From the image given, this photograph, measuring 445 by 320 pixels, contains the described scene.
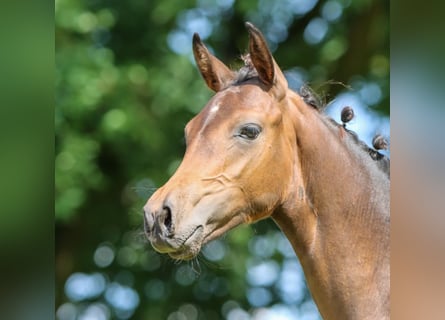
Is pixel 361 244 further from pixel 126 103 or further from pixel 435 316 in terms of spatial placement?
pixel 126 103

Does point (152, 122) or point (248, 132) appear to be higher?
point (152, 122)

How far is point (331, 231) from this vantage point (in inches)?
60.3

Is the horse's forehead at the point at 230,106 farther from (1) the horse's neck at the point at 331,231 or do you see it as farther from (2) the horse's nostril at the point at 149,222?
(2) the horse's nostril at the point at 149,222

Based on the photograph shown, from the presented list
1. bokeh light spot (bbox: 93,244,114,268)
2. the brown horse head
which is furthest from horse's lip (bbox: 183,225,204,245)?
bokeh light spot (bbox: 93,244,114,268)

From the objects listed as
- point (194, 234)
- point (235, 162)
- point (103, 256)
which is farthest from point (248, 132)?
point (103, 256)

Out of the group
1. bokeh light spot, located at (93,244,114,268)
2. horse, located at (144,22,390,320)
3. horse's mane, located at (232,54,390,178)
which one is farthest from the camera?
bokeh light spot, located at (93,244,114,268)

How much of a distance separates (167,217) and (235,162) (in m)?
0.20

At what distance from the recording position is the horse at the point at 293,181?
1.44m

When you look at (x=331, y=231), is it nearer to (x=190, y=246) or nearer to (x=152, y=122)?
Result: (x=190, y=246)

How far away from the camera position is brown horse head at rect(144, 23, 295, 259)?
138 centimetres

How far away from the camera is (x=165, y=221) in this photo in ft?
4.39

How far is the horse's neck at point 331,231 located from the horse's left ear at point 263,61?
0.10 m

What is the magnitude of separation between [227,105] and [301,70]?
2.54 m

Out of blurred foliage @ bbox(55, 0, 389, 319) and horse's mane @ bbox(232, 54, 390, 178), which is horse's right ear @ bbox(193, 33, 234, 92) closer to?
horse's mane @ bbox(232, 54, 390, 178)
